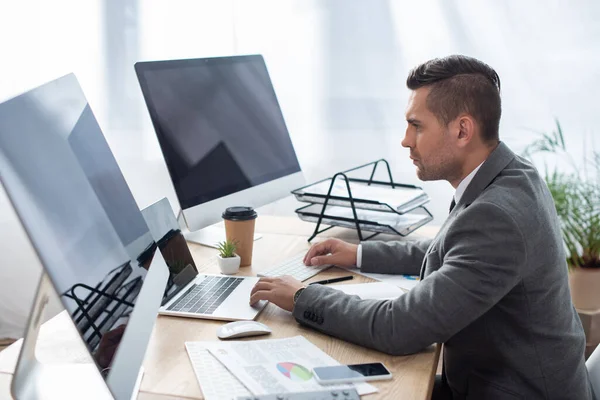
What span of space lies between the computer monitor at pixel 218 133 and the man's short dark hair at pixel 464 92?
653mm

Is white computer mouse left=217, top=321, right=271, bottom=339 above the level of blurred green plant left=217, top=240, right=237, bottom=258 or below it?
below

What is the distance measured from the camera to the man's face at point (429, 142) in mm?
1478

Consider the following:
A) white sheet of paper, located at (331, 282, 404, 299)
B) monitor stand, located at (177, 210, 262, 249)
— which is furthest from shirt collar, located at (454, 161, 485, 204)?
monitor stand, located at (177, 210, 262, 249)

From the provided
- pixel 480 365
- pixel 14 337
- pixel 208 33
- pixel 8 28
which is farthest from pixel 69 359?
pixel 208 33

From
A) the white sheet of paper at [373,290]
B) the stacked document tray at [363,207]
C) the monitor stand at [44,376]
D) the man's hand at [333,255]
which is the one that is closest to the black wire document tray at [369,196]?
the stacked document tray at [363,207]

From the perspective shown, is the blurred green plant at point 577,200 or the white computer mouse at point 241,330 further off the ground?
the white computer mouse at point 241,330

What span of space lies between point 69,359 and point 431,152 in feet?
2.63

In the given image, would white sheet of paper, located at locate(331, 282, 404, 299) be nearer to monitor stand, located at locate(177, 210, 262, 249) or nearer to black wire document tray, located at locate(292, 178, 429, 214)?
black wire document tray, located at locate(292, 178, 429, 214)

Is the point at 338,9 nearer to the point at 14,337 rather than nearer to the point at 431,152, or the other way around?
the point at 431,152

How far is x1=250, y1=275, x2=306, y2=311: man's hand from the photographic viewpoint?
4.77 ft

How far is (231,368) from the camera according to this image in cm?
122

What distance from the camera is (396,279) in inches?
67.1

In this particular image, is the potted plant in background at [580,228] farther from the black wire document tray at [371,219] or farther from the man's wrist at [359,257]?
the man's wrist at [359,257]

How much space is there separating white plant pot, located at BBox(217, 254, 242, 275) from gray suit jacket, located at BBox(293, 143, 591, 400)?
0.34m
